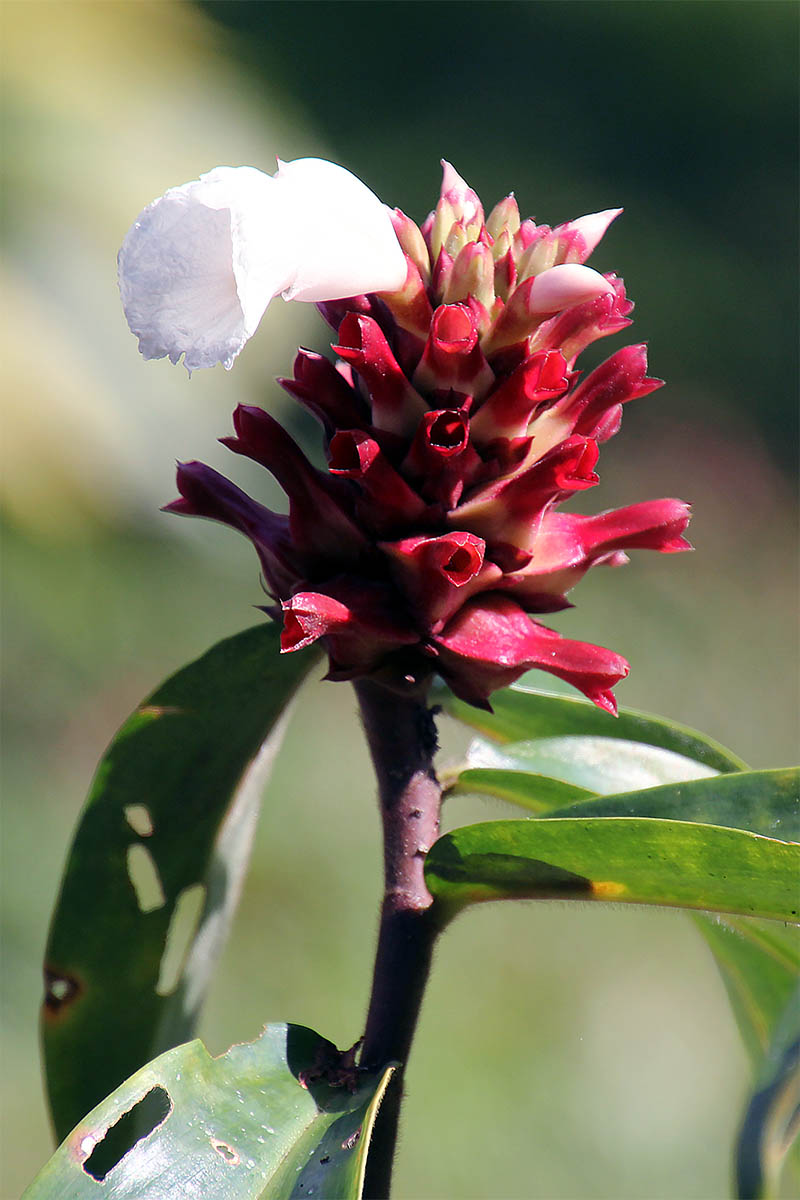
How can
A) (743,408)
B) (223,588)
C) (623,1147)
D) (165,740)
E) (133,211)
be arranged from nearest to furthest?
(165,740) → (623,1147) → (223,588) → (133,211) → (743,408)

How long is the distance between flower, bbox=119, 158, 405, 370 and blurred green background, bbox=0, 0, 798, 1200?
0.95 metres

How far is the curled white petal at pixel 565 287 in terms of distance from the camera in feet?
1.66

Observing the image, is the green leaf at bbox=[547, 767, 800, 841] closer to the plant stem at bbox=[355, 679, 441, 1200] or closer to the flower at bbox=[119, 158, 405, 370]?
the plant stem at bbox=[355, 679, 441, 1200]

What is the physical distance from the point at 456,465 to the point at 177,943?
55 centimetres

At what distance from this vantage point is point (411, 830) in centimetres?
57

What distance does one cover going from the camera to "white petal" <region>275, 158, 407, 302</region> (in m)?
0.49

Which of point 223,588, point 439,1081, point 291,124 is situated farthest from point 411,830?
point 291,124

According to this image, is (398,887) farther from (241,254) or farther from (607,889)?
(241,254)

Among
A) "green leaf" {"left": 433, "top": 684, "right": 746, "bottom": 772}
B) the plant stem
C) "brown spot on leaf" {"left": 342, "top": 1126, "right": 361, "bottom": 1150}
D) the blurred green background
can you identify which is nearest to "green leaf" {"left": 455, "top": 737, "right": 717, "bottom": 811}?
"green leaf" {"left": 433, "top": 684, "right": 746, "bottom": 772}

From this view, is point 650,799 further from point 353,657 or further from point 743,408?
point 743,408

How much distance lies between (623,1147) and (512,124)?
3.74m

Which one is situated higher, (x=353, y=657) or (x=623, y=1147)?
(x=353, y=657)

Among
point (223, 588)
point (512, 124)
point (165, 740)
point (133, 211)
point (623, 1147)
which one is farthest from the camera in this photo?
point (512, 124)

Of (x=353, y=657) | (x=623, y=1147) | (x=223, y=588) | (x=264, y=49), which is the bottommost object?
(x=623, y=1147)
